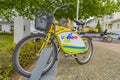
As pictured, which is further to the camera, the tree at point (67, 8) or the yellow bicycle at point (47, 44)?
the tree at point (67, 8)

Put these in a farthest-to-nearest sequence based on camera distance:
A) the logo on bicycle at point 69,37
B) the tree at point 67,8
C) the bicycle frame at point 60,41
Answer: the tree at point 67,8
the logo on bicycle at point 69,37
the bicycle frame at point 60,41

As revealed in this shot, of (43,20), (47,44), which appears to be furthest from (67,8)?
(43,20)

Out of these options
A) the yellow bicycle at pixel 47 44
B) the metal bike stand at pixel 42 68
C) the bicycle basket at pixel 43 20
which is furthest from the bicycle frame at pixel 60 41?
the metal bike stand at pixel 42 68

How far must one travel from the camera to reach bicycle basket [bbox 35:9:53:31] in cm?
389

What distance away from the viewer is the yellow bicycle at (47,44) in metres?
3.88

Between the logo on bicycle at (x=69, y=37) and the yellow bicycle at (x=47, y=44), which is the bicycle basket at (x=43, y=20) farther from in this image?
the logo on bicycle at (x=69, y=37)

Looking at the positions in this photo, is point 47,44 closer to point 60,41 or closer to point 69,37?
point 60,41

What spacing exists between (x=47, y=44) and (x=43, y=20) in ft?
1.46

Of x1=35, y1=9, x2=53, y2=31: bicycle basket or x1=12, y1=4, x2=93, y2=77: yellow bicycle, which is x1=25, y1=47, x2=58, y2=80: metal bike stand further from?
x1=35, y1=9, x2=53, y2=31: bicycle basket

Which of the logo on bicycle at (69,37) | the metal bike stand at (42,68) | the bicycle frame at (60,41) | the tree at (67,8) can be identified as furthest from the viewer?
the tree at (67,8)

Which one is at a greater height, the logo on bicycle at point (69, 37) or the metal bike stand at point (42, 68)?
the logo on bicycle at point (69, 37)

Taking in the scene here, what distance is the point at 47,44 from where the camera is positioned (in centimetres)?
407

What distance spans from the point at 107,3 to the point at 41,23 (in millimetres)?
12069

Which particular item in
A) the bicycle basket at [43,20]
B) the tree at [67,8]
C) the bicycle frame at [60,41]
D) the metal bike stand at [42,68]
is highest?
the tree at [67,8]
